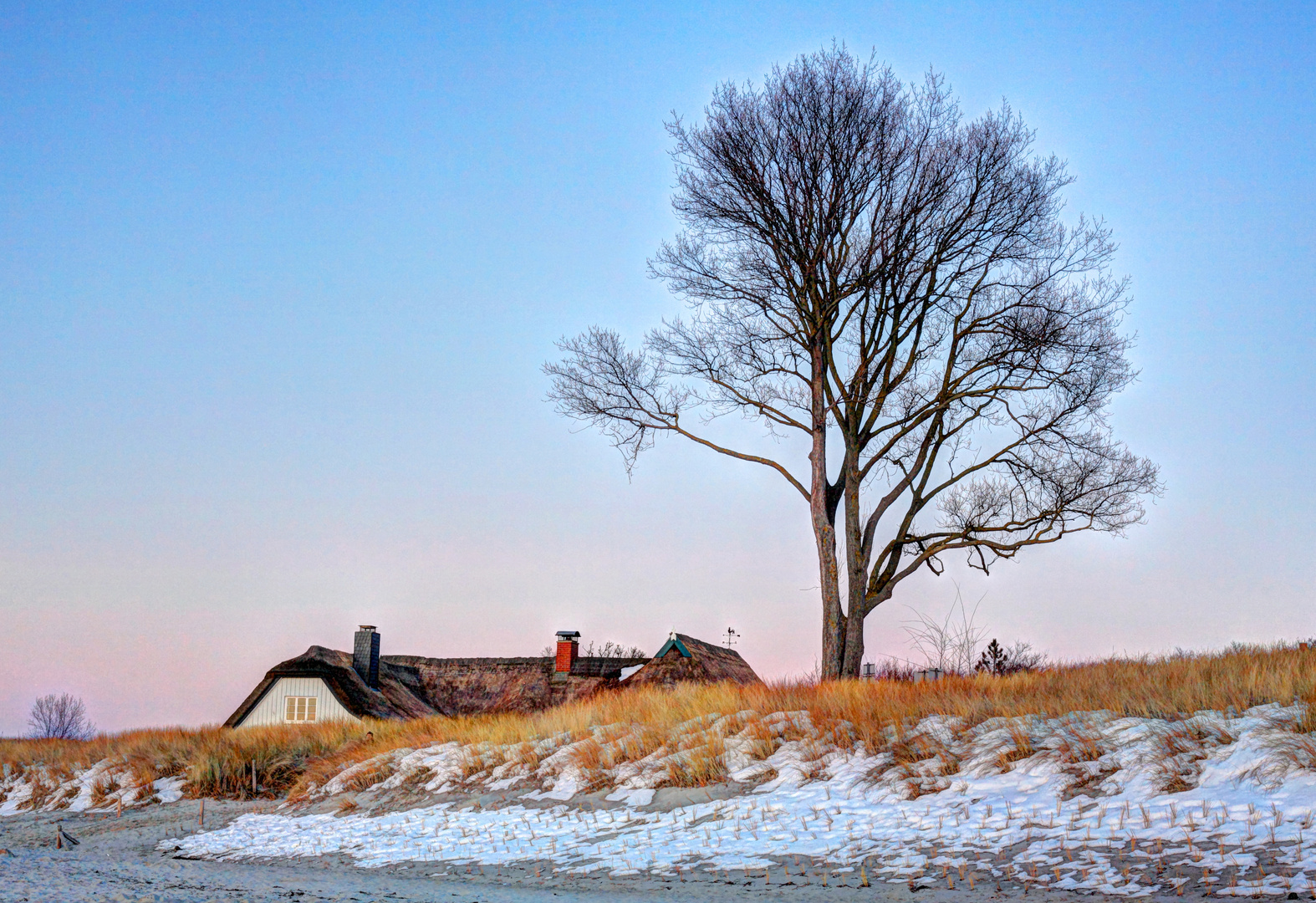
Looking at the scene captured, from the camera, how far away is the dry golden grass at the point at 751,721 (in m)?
9.82

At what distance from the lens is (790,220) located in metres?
18.2

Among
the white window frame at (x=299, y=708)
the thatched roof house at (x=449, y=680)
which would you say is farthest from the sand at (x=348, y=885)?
the white window frame at (x=299, y=708)

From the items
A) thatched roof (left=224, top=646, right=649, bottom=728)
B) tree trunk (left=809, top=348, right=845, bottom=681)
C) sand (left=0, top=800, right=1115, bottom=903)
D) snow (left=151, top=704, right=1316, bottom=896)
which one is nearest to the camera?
snow (left=151, top=704, right=1316, bottom=896)

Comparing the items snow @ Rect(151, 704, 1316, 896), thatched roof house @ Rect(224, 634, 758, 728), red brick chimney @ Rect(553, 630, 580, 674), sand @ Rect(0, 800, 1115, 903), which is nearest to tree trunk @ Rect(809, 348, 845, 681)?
snow @ Rect(151, 704, 1316, 896)

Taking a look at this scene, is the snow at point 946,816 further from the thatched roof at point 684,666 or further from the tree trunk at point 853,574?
the thatched roof at point 684,666

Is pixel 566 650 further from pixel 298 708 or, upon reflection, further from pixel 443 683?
pixel 298 708

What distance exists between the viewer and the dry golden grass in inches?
387

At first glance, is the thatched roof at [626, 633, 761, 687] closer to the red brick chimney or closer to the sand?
the red brick chimney

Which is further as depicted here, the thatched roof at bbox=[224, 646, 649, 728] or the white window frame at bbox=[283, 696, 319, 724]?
the thatched roof at bbox=[224, 646, 649, 728]

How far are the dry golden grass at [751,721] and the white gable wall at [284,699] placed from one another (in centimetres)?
1447

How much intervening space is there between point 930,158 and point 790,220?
274cm

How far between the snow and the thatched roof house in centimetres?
1933

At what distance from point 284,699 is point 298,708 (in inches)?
26.6

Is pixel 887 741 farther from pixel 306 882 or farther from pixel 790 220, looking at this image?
pixel 790 220
